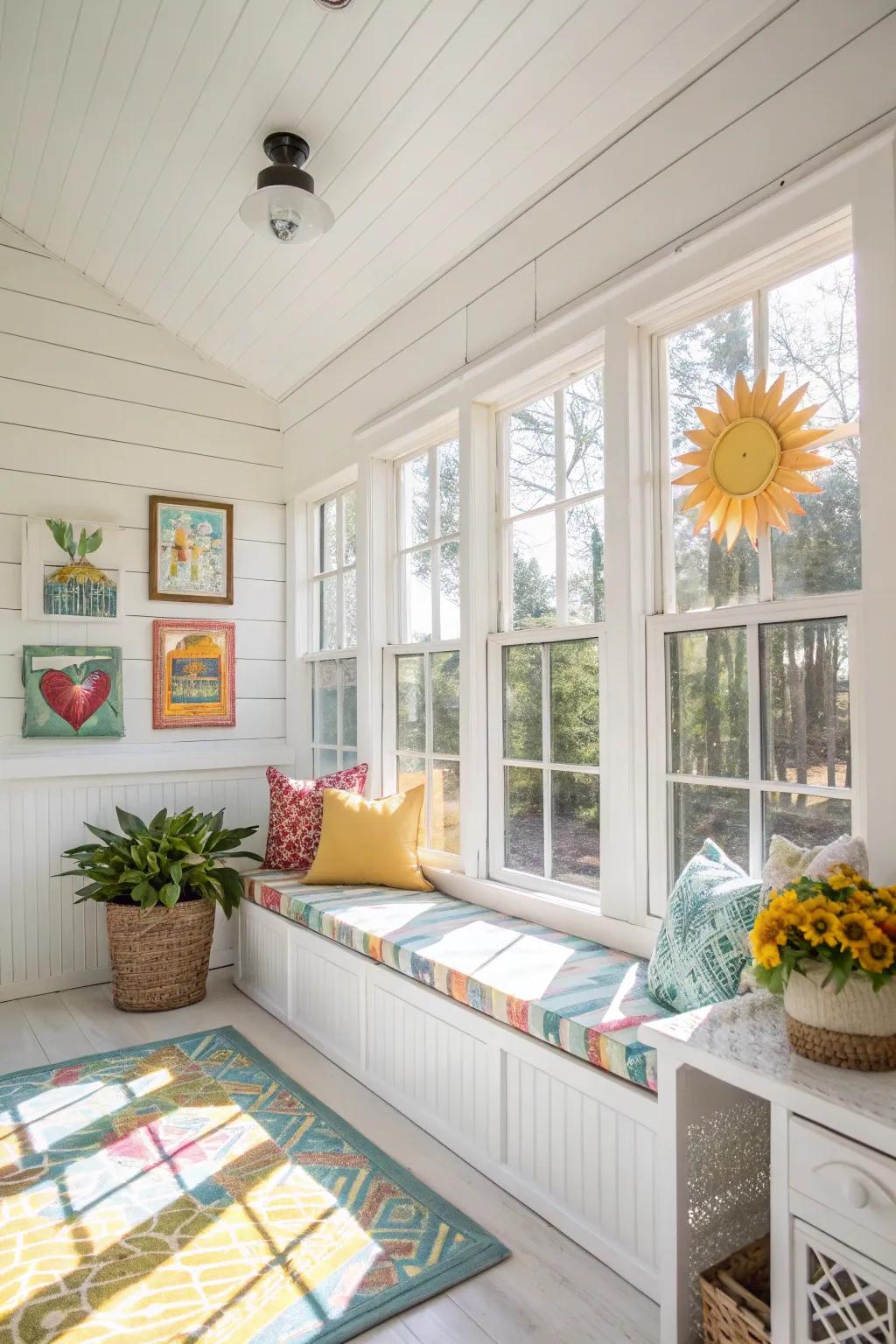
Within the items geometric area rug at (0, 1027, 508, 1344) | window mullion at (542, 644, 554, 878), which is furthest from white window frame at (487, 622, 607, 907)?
geometric area rug at (0, 1027, 508, 1344)

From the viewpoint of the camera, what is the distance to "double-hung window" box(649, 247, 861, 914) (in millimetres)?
1976

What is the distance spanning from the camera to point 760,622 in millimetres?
2119

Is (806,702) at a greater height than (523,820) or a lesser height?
greater

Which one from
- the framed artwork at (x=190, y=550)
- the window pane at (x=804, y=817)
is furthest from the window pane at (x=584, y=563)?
the framed artwork at (x=190, y=550)

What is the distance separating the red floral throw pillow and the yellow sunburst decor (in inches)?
79.5

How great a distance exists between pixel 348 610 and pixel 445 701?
937 millimetres

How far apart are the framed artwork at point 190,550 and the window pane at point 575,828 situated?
2.21 meters

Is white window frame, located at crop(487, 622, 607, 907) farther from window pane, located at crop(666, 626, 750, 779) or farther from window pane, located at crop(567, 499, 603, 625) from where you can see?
window pane, located at crop(666, 626, 750, 779)

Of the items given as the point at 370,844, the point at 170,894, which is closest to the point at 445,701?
the point at 370,844

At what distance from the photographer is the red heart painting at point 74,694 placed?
3777 millimetres

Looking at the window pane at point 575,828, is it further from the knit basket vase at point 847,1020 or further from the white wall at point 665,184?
the white wall at point 665,184

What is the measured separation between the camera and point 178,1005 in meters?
3.56

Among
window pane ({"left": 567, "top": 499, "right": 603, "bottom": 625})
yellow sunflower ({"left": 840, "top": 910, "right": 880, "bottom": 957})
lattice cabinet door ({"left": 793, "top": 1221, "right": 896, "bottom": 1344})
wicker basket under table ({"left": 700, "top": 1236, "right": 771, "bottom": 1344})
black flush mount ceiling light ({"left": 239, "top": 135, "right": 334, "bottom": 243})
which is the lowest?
wicker basket under table ({"left": 700, "top": 1236, "right": 771, "bottom": 1344})

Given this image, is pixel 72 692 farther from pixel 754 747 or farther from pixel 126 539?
pixel 754 747
